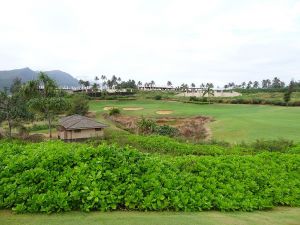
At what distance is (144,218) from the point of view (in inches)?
224

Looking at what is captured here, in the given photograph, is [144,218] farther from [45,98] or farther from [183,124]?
[45,98]

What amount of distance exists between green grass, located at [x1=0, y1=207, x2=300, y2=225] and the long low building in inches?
1177

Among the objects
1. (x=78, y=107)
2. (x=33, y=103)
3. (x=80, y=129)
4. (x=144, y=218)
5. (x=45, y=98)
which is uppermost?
(x=144, y=218)

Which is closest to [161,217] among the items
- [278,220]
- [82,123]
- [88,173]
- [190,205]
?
[190,205]

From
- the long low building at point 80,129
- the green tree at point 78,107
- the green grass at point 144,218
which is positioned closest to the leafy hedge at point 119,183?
the green grass at point 144,218

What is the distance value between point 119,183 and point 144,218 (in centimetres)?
106

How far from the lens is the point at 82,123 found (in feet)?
118

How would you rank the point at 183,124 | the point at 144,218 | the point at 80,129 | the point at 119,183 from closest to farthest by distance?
the point at 144,218 → the point at 119,183 → the point at 80,129 → the point at 183,124

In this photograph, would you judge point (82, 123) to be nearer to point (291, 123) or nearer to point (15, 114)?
point (15, 114)

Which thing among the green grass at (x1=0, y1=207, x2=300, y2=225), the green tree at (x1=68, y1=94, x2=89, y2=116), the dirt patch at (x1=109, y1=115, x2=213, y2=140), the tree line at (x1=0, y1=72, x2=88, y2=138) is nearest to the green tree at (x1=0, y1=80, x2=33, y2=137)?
the tree line at (x1=0, y1=72, x2=88, y2=138)

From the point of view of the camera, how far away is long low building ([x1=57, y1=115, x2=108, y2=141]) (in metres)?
35.5

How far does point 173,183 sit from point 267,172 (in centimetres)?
373

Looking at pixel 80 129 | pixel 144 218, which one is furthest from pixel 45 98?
pixel 144 218

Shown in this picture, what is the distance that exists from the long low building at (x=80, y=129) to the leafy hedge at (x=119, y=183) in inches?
1101
